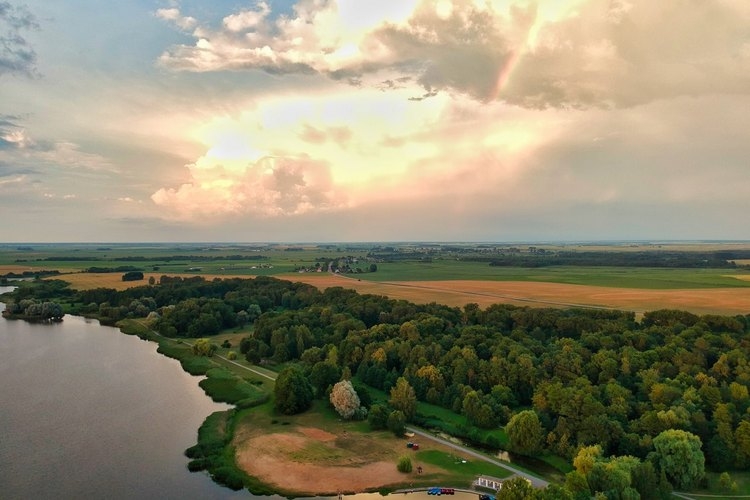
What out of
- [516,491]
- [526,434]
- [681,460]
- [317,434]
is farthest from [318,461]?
[681,460]

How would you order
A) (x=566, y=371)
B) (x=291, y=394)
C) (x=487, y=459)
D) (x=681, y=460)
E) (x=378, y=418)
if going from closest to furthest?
1. (x=681, y=460)
2. (x=487, y=459)
3. (x=378, y=418)
4. (x=291, y=394)
5. (x=566, y=371)

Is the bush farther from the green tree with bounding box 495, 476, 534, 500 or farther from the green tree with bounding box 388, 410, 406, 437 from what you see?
the green tree with bounding box 495, 476, 534, 500

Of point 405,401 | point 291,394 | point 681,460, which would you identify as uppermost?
point 681,460

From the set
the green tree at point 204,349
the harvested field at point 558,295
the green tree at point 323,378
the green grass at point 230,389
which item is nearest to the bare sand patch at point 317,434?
the green tree at point 323,378

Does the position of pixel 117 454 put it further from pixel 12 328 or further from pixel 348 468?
pixel 12 328

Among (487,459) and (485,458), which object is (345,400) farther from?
(487,459)

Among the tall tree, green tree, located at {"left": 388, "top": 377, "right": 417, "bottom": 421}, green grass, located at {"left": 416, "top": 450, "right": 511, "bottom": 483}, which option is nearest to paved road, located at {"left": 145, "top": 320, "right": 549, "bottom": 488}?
green grass, located at {"left": 416, "top": 450, "right": 511, "bottom": 483}

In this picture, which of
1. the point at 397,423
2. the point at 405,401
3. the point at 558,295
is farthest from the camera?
the point at 558,295

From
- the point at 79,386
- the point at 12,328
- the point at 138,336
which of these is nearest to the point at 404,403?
the point at 79,386
